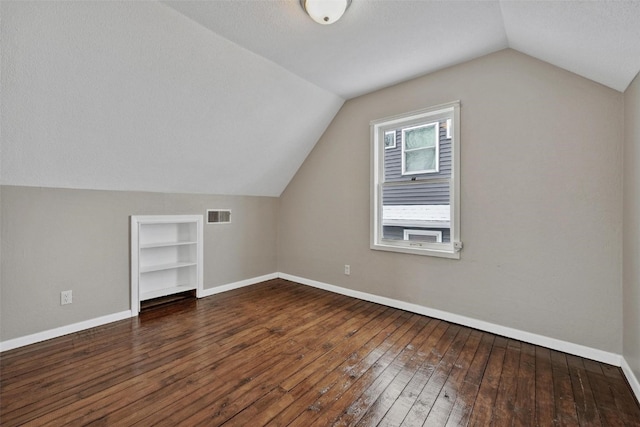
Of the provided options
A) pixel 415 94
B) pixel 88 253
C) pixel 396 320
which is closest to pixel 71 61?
pixel 88 253

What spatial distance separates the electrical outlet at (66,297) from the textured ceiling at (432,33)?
8.92 feet

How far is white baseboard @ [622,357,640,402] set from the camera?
181 centimetres

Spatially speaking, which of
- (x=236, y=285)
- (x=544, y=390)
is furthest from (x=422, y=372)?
(x=236, y=285)

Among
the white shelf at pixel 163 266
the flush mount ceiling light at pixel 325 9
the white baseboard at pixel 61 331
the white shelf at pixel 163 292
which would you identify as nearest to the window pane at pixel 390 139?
the flush mount ceiling light at pixel 325 9

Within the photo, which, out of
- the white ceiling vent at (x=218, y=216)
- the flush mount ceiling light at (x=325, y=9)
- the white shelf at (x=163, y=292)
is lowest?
the white shelf at (x=163, y=292)

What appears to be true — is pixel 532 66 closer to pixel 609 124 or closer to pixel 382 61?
pixel 609 124

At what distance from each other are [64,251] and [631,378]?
4.71m

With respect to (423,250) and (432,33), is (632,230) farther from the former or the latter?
(432,33)

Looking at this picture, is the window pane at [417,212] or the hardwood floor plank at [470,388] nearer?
the hardwood floor plank at [470,388]

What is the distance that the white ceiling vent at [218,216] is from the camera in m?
3.88

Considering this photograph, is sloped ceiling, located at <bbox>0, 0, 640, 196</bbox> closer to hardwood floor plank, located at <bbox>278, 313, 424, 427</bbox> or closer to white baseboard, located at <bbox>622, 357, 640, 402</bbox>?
white baseboard, located at <bbox>622, 357, 640, 402</bbox>

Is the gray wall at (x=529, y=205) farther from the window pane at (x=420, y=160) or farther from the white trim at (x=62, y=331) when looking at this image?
the white trim at (x=62, y=331)

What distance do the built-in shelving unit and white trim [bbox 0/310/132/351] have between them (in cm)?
16

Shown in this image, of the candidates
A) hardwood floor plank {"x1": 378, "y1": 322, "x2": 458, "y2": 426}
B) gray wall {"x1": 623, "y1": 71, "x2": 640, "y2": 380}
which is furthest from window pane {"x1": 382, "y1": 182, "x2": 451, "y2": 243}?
gray wall {"x1": 623, "y1": 71, "x2": 640, "y2": 380}
